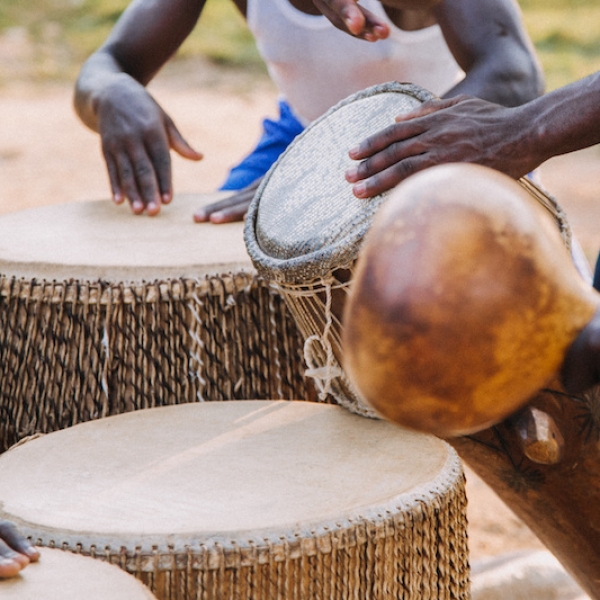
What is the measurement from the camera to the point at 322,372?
4.53 feet

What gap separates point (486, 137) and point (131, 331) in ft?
2.11

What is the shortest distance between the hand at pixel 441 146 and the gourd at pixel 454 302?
497 millimetres

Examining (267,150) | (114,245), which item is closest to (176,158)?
(267,150)

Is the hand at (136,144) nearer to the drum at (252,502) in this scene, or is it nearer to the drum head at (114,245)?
the drum head at (114,245)

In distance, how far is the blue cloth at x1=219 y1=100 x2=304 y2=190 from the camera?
7.10ft

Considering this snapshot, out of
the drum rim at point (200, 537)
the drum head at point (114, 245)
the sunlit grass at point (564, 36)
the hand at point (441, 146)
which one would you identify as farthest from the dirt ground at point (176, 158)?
the drum rim at point (200, 537)

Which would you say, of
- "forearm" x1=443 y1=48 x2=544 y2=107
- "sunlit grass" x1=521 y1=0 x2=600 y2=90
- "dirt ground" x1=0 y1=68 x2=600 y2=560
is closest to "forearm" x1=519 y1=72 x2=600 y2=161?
"forearm" x1=443 y1=48 x2=544 y2=107

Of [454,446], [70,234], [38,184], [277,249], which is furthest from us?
[38,184]

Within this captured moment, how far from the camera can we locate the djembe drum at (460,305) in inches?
25.5

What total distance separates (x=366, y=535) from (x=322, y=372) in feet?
1.07

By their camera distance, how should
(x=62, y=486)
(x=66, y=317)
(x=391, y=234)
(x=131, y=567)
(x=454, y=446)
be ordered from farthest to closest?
1. (x=66, y=317)
2. (x=454, y=446)
3. (x=62, y=486)
4. (x=131, y=567)
5. (x=391, y=234)

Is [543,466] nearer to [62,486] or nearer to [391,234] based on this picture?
[62,486]

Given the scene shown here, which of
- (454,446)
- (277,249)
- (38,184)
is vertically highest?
(277,249)

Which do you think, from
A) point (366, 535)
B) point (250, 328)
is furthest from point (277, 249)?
point (366, 535)
